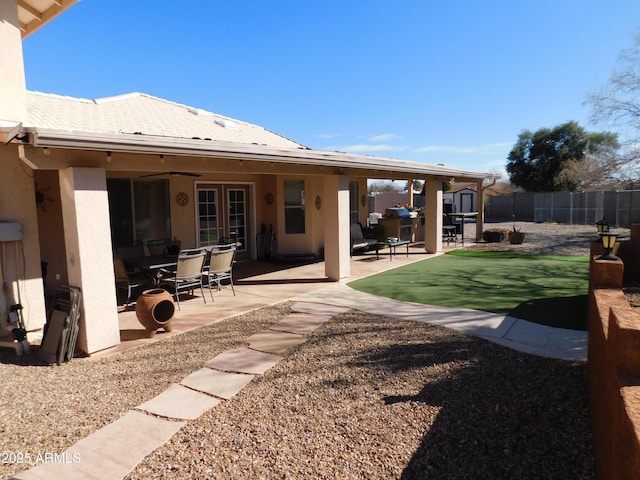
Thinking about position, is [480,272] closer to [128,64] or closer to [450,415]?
[450,415]

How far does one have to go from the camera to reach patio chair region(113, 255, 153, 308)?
7082 millimetres

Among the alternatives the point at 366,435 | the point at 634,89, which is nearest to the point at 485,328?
the point at 366,435

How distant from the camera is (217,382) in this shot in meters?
4.33

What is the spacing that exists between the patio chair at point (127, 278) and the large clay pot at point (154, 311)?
1.48m

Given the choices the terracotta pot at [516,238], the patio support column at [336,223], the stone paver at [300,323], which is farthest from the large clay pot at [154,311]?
the terracotta pot at [516,238]

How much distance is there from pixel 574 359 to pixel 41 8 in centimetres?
930

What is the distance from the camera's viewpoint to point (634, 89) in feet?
66.6

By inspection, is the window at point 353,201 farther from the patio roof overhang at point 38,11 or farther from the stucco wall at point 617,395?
the stucco wall at point 617,395

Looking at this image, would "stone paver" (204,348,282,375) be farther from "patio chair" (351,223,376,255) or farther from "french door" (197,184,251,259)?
"patio chair" (351,223,376,255)

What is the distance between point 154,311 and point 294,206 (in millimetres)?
7030

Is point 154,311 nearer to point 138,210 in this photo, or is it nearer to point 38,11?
point 138,210

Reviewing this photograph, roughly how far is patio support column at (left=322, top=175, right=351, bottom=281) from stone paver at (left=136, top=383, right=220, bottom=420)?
Answer: 217 inches

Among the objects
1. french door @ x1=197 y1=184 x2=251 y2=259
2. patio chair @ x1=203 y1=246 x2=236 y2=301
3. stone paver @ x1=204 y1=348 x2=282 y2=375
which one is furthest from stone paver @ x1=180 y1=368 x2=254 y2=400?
french door @ x1=197 y1=184 x2=251 y2=259

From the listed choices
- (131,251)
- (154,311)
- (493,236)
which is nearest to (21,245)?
(154,311)
